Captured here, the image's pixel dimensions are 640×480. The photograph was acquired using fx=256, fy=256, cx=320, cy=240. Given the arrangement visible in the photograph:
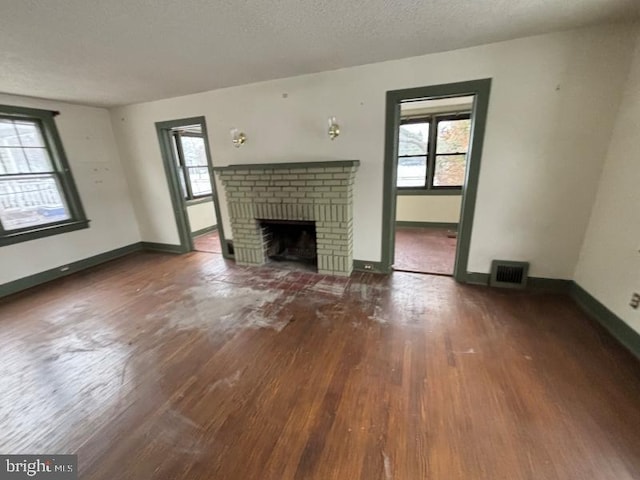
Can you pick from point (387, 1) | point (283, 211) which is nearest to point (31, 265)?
point (283, 211)

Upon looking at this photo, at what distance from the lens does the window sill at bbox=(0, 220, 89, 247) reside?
333 cm

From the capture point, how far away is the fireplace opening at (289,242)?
12.9 ft

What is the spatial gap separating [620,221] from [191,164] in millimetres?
6515

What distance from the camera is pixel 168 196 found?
4.44m

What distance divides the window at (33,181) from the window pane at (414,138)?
5843 millimetres

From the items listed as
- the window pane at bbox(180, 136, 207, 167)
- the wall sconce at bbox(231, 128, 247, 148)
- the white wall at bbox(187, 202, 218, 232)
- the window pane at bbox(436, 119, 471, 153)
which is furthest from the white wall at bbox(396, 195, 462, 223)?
the window pane at bbox(180, 136, 207, 167)

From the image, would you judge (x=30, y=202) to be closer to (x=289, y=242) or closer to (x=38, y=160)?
(x=38, y=160)

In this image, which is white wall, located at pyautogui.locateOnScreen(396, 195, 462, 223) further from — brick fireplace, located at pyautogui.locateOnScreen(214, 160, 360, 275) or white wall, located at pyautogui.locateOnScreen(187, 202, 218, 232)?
white wall, located at pyautogui.locateOnScreen(187, 202, 218, 232)

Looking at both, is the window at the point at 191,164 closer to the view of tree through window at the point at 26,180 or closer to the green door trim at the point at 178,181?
the green door trim at the point at 178,181

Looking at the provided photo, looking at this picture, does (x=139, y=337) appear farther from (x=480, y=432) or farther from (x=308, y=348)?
(x=480, y=432)

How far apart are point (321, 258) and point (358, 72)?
229 cm

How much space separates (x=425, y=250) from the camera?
14.0ft

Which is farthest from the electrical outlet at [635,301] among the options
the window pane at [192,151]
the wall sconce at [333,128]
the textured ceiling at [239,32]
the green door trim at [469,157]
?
the window pane at [192,151]

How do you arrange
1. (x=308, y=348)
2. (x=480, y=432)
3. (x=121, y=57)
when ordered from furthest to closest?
(x=121, y=57) → (x=308, y=348) → (x=480, y=432)
